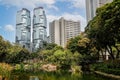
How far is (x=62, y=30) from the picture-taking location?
184875mm

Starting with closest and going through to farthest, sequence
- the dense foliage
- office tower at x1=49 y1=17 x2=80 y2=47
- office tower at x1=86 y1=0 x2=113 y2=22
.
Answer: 1. the dense foliage
2. office tower at x1=86 y1=0 x2=113 y2=22
3. office tower at x1=49 y1=17 x2=80 y2=47

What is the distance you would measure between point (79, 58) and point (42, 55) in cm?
3390

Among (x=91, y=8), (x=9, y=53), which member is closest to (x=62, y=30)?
(x=91, y=8)

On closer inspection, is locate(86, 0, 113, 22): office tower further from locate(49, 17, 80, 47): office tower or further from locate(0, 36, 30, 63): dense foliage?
locate(0, 36, 30, 63): dense foliage

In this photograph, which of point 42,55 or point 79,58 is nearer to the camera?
point 79,58

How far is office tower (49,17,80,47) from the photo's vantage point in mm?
182000

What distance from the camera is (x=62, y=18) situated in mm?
191125

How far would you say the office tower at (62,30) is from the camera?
18200 cm

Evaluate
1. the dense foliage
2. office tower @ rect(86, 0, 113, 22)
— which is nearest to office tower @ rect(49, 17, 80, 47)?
office tower @ rect(86, 0, 113, 22)

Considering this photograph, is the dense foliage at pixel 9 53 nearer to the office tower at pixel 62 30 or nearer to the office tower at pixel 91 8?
the office tower at pixel 91 8

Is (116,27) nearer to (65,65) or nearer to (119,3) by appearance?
(119,3)

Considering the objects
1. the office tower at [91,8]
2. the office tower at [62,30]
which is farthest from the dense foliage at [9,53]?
the office tower at [62,30]

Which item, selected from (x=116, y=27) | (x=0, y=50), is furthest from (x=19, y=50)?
(x=116, y=27)

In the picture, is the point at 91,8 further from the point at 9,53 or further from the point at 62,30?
the point at 9,53
